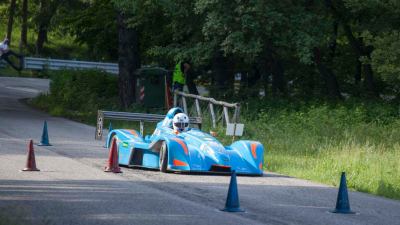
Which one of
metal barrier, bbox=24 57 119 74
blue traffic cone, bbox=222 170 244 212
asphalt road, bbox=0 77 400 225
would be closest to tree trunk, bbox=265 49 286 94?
asphalt road, bbox=0 77 400 225

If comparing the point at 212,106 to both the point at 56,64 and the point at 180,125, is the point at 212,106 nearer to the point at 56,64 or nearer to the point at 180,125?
the point at 180,125

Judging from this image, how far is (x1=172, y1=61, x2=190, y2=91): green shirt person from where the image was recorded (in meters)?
30.1

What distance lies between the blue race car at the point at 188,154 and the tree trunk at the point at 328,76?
13458 millimetres

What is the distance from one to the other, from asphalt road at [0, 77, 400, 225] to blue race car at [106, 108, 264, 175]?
24 cm

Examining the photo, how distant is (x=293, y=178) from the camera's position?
17.1m

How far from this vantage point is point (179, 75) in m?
30.6

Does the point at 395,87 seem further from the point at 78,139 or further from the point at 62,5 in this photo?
the point at 62,5

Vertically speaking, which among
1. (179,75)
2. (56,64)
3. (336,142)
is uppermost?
(56,64)

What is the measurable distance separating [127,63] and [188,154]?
17.4 m

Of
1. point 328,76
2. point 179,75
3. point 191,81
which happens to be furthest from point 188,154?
point 191,81

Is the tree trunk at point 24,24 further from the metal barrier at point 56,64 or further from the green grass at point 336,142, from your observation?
the green grass at point 336,142

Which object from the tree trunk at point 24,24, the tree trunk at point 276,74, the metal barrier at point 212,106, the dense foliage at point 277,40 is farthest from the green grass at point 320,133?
the tree trunk at point 24,24

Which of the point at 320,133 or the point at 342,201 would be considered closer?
the point at 342,201

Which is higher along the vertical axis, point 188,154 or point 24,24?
point 24,24
